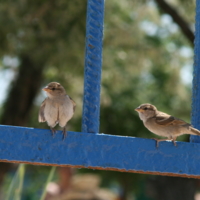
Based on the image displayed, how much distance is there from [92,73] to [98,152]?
39cm

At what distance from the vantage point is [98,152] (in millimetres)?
2076

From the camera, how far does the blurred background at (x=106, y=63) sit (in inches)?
355

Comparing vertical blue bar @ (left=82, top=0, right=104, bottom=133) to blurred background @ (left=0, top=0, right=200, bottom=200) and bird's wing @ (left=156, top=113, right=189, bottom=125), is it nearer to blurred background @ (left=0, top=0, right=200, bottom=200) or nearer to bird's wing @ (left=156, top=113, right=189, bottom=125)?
bird's wing @ (left=156, top=113, right=189, bottom=125)

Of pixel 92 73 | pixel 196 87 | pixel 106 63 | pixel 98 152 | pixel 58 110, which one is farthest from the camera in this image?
pixel 106 63

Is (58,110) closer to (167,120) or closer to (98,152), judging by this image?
(167,120)

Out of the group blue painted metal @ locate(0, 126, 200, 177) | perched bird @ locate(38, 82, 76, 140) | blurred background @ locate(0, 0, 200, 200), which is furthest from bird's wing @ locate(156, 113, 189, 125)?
blurred background @ locate(0, 0, 200, 200)

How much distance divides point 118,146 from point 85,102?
0.27m

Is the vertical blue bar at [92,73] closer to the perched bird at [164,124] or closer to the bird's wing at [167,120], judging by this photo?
the perched bird at [164,124]

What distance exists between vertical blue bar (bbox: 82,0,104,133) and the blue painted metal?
0.13 meters

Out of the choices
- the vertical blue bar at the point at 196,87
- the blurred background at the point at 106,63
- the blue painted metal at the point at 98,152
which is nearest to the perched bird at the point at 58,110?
the vertical blue bar at the point at 196,87

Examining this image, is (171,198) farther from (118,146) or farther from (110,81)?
(118,146)

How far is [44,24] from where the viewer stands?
9.15 m

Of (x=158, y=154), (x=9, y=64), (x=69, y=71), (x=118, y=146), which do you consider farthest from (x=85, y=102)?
(x=9, y=64)

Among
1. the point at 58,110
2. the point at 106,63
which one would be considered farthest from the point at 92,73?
the point at 106,63
